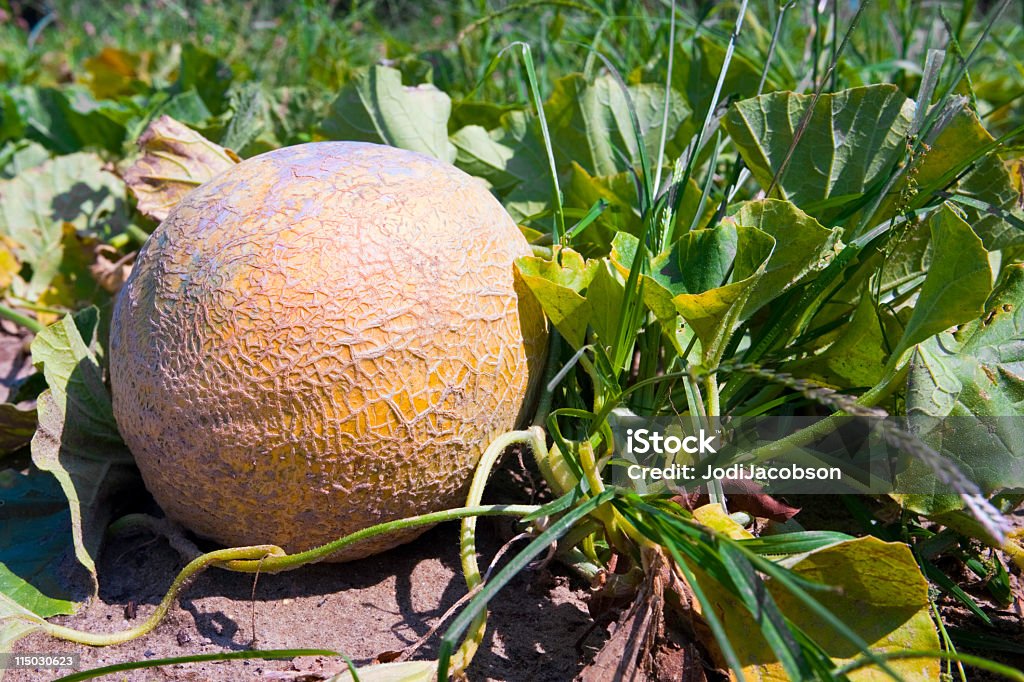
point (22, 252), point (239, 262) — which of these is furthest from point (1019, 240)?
point (22, 252)

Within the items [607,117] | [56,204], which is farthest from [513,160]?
[56,204]

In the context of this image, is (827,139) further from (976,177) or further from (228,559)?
(228,559)

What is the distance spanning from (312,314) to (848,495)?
3.37ft

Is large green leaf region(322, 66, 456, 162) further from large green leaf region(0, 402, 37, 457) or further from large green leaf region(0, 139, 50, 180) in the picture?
large green leaf region(0, 139, 50, 180)

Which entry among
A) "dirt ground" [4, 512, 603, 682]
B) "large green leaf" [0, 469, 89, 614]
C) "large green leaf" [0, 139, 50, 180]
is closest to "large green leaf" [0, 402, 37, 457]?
"large green leaf" [0, 469, 89, 614]

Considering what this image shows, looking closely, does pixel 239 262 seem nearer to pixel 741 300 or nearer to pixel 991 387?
pixel 741 300

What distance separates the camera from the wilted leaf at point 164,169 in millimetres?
2162

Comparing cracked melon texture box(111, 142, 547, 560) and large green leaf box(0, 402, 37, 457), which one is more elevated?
cracked melon texture box(111, 142, 547, 560)

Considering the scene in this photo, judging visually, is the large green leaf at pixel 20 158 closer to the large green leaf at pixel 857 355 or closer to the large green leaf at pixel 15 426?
the large green leaf at pixel 15 426

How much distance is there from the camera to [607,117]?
7.22 ft

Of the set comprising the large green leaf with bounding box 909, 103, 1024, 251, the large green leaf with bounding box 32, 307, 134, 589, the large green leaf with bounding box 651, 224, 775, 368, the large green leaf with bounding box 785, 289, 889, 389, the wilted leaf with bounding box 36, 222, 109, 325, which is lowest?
the wilted leaf with bounding box 36, 222, 109, 325

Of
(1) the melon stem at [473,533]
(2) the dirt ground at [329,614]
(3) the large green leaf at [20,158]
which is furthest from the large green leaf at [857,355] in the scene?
(3) the large green leaf at [20,158]

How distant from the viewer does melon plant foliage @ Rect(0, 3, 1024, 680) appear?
1.23 metres

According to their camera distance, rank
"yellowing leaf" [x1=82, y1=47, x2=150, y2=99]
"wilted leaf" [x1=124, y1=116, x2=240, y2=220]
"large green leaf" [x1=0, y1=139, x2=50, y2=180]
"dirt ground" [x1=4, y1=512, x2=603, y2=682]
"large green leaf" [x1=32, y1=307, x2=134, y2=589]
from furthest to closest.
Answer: "yellowing leaf" [x1=82, y1=47, x2=150, y2=99]
"large green leaf" [x1=0, y1=139, x2=50, y2=180]
"wilted leaf" [x1=124, y1=116, x2=240, y2=220]
"large green leaf" [x1=32, y1=307, x2=134, y2=589]
"dirt ground" [x1=4, y1=512, x2=603, y2=682]
